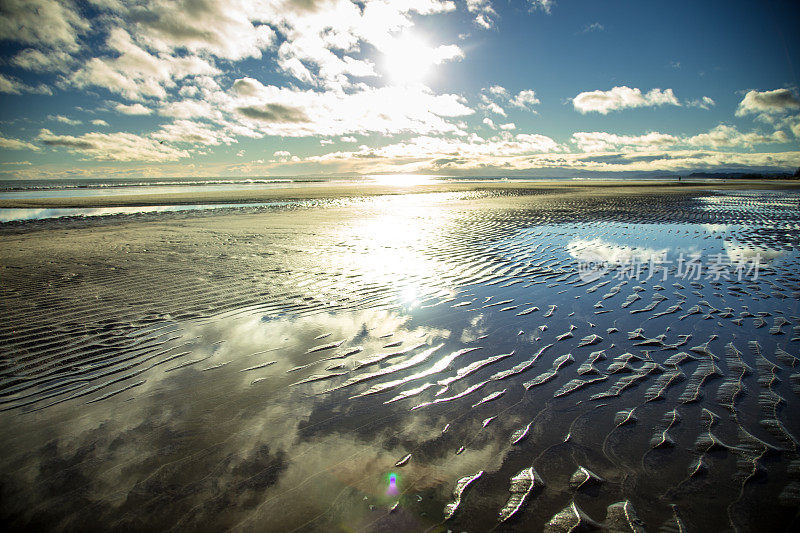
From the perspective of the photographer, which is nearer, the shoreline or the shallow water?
the shallow water

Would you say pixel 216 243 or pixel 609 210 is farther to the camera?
pixel 609 210

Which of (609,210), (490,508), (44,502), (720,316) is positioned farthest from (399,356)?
(609,210)

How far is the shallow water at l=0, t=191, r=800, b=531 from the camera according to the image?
9.78 feet

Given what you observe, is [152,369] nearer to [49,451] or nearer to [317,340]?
[49,451]

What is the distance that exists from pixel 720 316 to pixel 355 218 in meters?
19.6

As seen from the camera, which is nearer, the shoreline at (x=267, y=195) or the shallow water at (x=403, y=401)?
the shallow water at (x=403, y=401)

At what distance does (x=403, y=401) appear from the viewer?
14.5ft

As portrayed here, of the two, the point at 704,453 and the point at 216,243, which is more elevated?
the point at 216,243

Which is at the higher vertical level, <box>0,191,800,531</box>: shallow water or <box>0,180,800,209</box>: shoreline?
<box>0,180,800,209</box>: shoreline

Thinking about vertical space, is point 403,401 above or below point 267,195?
below

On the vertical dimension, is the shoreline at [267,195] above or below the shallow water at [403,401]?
above

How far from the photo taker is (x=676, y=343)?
5770 millimetres

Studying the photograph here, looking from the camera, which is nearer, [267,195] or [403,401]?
[403,401]

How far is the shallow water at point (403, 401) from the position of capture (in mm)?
2980
